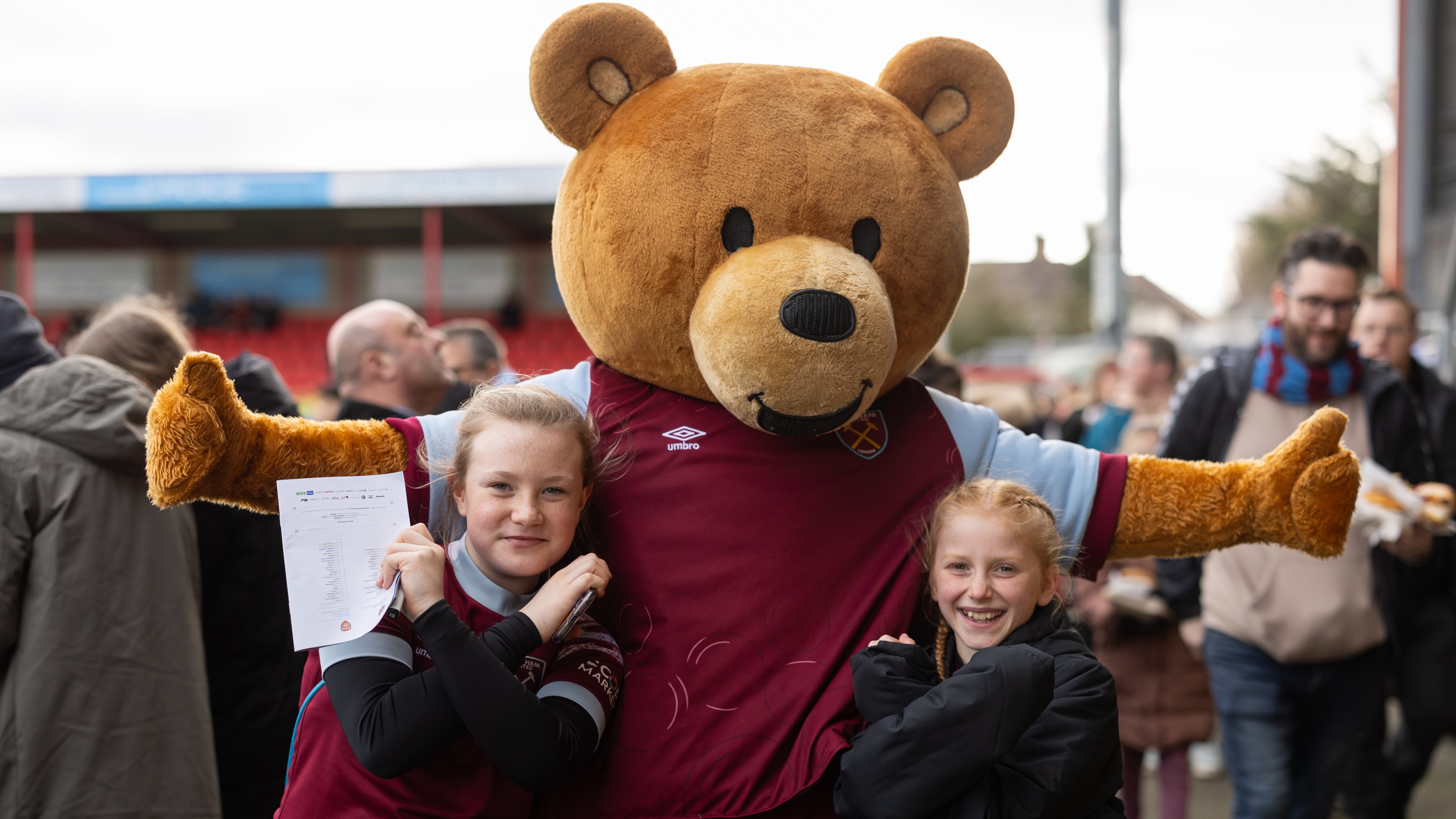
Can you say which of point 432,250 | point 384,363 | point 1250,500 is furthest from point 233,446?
point 432,250

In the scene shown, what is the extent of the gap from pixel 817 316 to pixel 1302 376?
2.09m

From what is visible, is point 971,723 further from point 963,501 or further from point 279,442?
point 279,442

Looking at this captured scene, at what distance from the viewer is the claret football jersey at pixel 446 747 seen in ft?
5.43

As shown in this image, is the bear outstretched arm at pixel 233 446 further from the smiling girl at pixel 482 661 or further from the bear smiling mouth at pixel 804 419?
the bear smiling mouth at pixel 804 419

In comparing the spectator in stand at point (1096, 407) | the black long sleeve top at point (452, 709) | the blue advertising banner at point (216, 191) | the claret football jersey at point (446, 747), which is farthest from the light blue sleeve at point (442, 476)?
the blue advertising banner at point (216, 191)

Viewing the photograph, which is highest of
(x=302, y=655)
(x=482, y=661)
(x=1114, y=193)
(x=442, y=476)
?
(x=1114, y=193)

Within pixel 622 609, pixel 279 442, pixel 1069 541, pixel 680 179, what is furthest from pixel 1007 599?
pixel 279 442

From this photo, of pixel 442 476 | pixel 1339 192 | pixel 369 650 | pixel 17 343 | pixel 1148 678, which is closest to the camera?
pixel 369 650

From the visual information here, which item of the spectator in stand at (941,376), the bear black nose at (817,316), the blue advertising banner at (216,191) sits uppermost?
the blue advertising banner at (216,191)

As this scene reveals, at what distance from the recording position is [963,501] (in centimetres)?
180

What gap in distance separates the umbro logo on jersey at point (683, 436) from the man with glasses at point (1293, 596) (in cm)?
191

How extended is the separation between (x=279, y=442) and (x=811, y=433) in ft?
2.90

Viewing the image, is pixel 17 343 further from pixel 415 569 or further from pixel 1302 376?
pixel 1302 376

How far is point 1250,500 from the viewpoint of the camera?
205 cm
